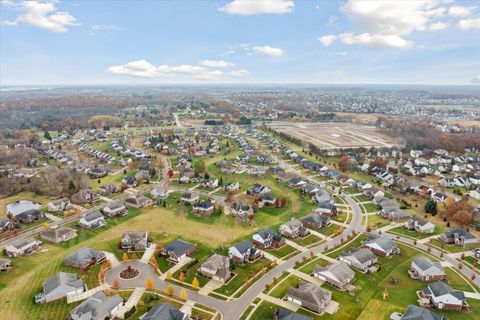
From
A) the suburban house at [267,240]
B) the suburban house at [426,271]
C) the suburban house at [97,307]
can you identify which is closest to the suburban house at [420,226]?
the suburban house at [426,271]

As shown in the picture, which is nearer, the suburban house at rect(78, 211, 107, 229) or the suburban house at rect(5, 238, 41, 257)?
the suburban house at rect(5, 238, 41, 257)

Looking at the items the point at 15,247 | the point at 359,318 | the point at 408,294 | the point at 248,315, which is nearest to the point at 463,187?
the point at 408,294

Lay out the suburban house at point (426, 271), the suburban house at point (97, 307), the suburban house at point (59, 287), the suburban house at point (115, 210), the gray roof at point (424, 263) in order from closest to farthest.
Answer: the suburban house at point (97, 307), the suburban house at point (59, 287), the suburban house at point (426, 271), the gray roof at point (424, 263), the suburban house at point (115, 210)

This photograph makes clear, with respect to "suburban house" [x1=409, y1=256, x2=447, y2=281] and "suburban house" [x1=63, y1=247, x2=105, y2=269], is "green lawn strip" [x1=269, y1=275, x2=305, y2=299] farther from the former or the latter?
"suburban house" [x1=63, y1=247, x2=105, y2=269]

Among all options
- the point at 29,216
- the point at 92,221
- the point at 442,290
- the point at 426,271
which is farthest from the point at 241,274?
the point at 29,216

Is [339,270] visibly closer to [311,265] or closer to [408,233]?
[311,265]

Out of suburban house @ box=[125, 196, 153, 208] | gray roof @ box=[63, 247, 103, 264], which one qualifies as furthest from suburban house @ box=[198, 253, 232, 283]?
suburban house @ box=[125, 196, 153, 208]

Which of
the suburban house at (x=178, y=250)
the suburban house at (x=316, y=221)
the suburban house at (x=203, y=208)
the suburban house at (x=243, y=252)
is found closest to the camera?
the suburban house at (x=243, y=252)

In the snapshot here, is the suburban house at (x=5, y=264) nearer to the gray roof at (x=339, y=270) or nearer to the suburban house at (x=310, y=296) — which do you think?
the suburban house at (x=310, y=296)
